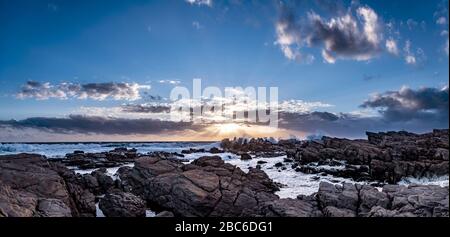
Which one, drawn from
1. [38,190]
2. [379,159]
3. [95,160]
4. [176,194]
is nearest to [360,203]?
[176,194]

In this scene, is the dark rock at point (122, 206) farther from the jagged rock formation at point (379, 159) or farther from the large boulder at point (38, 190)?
the jagged rock formation at point (379, 159)

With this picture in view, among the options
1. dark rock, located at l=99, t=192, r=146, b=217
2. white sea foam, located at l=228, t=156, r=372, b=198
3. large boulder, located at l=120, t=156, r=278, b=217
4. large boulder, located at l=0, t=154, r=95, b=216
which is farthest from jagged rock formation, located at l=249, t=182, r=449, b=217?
large boulder, located at l=0, t=154, r=95, b=216

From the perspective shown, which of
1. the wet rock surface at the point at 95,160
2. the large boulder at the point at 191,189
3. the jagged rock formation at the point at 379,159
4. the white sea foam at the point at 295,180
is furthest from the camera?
the jagged rock formation at the point at 379,159

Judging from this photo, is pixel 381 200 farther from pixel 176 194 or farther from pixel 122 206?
pixel 122 206

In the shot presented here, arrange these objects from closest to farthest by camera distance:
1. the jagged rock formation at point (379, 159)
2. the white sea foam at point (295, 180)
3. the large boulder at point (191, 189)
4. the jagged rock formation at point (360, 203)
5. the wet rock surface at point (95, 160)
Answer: the jagged rock formation at point (360, 203) < the large boulder at point (191, 189) < the white sea foam at point (295, 180) < the wet rock surface at point (95, 160) < the jagged rock formation at point (379, 159)

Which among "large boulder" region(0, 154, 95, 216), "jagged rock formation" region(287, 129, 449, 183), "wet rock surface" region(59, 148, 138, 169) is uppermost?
"large boulder" region(0, 154, 95, 216)

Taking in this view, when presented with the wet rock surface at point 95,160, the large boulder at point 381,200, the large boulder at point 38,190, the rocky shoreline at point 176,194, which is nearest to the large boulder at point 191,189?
the rocky shoreline at point 176,194

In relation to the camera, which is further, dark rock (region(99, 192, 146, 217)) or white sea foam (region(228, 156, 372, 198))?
white sea foam (region(228, 156, 372, 198))

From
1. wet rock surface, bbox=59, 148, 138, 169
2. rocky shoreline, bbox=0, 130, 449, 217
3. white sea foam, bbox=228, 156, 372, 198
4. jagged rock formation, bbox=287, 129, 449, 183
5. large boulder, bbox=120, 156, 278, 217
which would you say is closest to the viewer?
rocky shoreline, bbox=0, 130, 449, 217

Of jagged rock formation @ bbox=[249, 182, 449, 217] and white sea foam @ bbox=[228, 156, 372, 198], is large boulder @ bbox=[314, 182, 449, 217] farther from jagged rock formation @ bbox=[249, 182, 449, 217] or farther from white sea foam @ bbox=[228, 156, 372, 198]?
white sea foam @ bbox=[228, 156, 372, 198]

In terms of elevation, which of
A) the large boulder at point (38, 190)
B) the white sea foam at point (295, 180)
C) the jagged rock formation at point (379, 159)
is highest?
the large boulder at point (38, 190)
